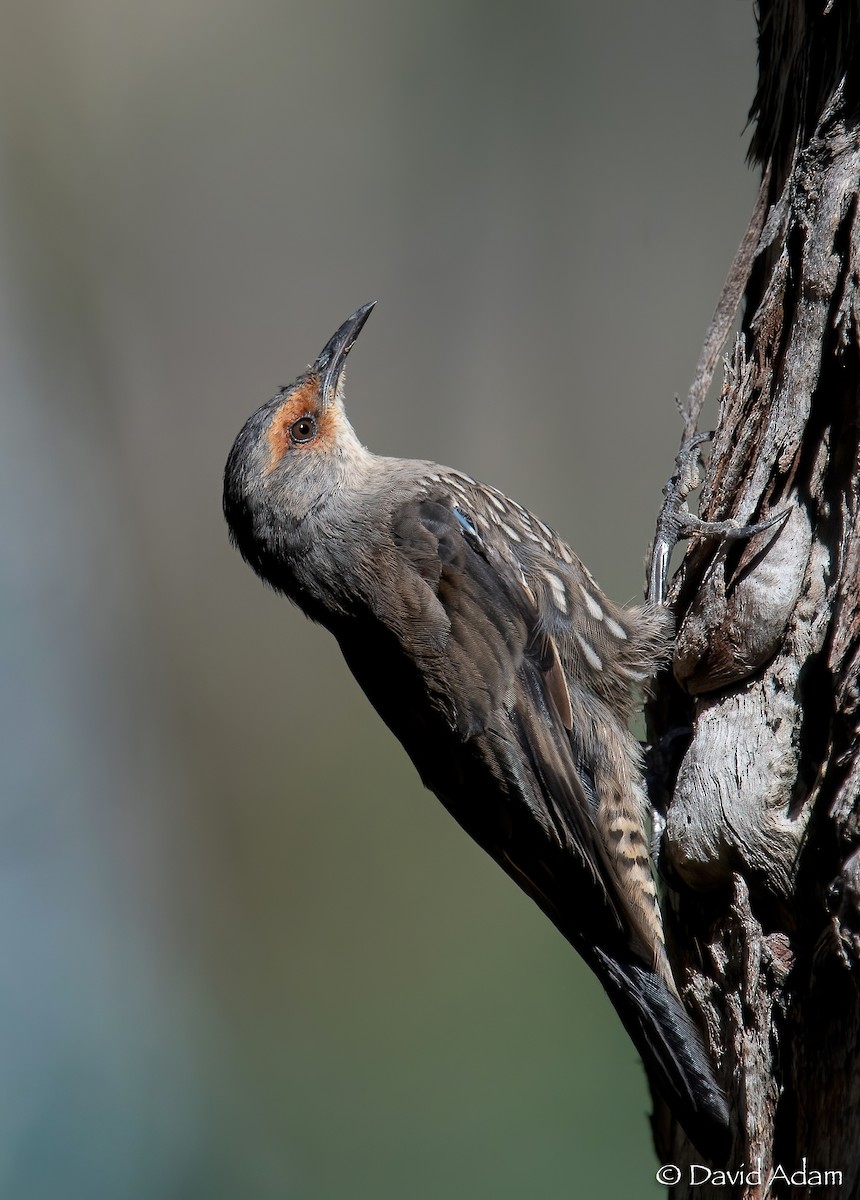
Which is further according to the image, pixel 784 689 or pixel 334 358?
pixel 334 358

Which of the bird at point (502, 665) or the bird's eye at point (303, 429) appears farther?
the bird's eye at point (303, 429)

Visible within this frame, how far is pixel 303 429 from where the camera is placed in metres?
3.90

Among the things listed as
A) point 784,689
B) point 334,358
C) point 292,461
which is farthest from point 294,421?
point 784,689

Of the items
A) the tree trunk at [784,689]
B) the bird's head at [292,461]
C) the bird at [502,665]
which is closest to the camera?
the tree trunk at [784,689]

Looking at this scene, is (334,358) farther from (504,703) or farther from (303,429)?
(504,703)

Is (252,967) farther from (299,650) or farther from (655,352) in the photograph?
(655,352)

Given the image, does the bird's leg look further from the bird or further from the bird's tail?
the bird's tail

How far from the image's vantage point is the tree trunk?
2139 millimetres

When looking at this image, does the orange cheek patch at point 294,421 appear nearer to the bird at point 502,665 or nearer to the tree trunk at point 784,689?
the bird at point 502,665

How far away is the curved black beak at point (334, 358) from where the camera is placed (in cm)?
392

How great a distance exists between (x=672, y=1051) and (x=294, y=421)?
2359 mm

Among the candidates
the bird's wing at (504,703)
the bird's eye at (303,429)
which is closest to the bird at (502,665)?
the bird's wing at (504,703)

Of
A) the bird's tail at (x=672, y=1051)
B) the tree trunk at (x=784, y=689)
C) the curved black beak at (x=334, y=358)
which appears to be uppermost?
the curved black beak at (x=334, y=358)

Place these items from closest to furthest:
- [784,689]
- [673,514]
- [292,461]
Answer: [784,689] → [673,514] → [292,461]
